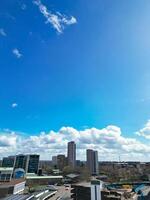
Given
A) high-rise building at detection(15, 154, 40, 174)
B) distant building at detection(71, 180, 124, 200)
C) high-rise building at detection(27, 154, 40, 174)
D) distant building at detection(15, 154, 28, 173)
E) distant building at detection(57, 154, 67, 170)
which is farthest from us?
distant building at detection(57, 154, 67, 170)

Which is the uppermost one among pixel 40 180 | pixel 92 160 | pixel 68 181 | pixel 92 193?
pixel 92 160

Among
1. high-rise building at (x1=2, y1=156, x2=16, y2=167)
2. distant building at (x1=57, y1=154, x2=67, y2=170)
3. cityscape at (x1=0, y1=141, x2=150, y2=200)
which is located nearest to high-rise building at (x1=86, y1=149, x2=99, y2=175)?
cityscape at (x1=0, y1=141, x2=150, y2=200)

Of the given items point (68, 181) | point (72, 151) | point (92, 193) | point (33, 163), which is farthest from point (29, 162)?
point (92, 193)

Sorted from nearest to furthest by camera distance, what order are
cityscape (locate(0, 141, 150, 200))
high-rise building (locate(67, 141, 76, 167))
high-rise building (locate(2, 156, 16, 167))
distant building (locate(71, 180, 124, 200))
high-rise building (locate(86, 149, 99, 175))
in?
distant building (locate(71, 180, 124, 200))
cityscape (locate(0, 141, 150, 200))
high-rise building (locate(2, 156, 16, 167))
high-rise building (locate(86, 149, 99, 175))
high-rise building (locate(67, 141, 76, 167))

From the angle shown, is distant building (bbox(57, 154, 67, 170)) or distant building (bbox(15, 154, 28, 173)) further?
distant building (bbox(57, 154, 67, 170))

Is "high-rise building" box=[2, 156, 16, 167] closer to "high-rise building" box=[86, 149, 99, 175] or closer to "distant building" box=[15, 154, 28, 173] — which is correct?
"distant building" box=[15, 154, 28, 173]

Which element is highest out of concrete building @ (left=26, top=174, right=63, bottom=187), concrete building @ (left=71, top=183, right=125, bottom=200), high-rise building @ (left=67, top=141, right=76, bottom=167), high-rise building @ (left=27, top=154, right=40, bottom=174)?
high-rise building @ (left=67, top=141, right=76, bottom=167)

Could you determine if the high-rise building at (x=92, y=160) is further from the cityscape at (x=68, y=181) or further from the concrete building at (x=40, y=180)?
the concrete building at (x=40, y=180)

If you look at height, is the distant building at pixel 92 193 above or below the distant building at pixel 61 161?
below

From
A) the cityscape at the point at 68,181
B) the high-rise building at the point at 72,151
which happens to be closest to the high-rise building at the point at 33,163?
the cityscape at the point at 68,181

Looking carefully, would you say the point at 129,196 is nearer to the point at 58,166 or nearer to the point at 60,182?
the point at 60,182

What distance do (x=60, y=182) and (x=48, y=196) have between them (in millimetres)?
46015

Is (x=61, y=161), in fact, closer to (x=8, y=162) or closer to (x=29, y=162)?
(x=29, y=162)

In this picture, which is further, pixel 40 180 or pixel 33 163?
pixel 33 163
